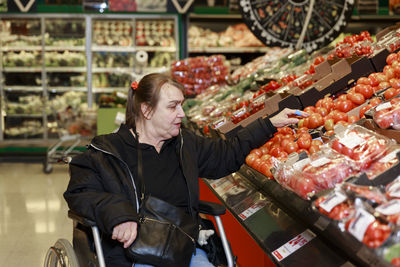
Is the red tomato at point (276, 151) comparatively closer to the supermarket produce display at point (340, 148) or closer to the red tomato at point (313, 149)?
the supermarket produce display at point (340, 148)

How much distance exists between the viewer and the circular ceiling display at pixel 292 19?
192 inches

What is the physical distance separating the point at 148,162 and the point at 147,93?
0.30 metres

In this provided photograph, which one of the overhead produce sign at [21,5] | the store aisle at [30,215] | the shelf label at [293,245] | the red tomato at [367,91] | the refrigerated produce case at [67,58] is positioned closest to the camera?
the shelf label at [293,245]

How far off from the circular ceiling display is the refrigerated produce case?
3.73 metres

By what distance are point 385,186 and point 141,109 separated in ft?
3.78

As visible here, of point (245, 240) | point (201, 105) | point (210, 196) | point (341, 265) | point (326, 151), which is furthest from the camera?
point (201, 105)

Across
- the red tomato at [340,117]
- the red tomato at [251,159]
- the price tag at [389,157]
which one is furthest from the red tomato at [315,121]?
the price tag at [389,157]

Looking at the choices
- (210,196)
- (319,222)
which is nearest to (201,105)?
(210,196)

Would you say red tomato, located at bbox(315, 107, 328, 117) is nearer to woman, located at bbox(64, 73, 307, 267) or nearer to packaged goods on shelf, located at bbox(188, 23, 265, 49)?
woman, located at bbox(64, 73, 307, 267)

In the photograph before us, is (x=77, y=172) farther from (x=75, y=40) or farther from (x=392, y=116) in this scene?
(x=75, y=40)

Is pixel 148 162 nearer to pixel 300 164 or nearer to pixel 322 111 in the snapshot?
pixel 300 164

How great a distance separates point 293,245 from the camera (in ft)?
6.64

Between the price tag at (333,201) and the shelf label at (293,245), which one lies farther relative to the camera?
the shelf label at (293,245)

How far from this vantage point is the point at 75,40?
857cm
